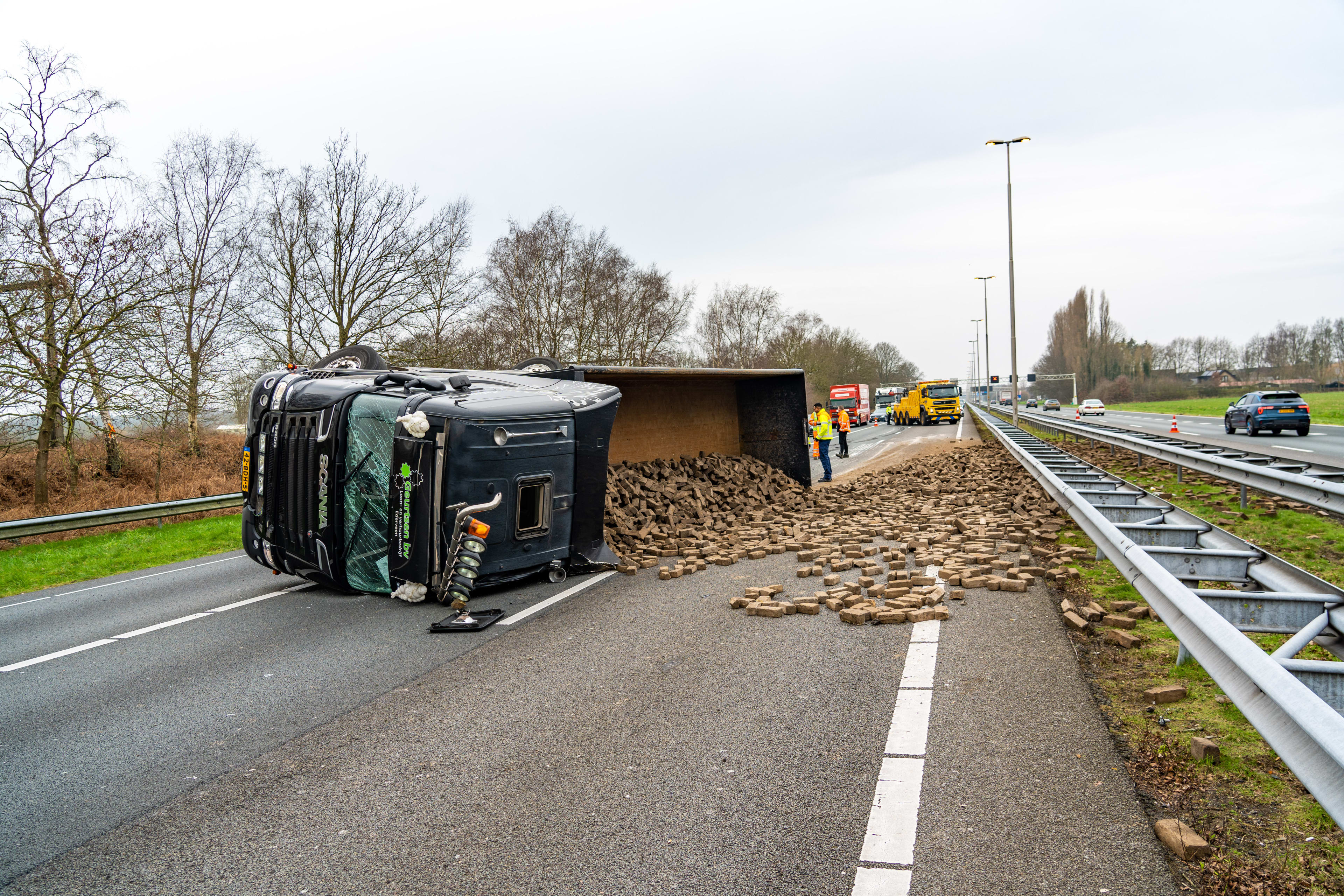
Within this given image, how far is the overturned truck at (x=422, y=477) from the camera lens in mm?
6512

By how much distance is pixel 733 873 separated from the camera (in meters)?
2.65

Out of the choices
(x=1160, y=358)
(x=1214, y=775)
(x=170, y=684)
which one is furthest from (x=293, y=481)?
(x=1160, y=358)

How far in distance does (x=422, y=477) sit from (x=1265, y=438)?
28467 millimetres

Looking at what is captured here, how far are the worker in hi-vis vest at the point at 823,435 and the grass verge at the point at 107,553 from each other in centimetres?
1207

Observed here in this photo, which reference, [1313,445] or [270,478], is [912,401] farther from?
[270,478]

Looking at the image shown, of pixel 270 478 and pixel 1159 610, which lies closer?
pixel 1159 610

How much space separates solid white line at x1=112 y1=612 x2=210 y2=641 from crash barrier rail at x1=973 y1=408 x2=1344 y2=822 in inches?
282

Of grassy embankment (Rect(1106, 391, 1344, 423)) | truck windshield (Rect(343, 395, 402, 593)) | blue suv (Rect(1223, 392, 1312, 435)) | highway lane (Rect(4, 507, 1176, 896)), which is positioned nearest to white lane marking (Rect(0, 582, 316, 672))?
truck windshield (Rect(343, 395, 402, 593))

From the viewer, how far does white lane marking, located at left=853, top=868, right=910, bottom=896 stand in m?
2.49

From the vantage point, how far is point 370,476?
662 cm

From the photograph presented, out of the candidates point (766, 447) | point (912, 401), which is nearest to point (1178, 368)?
point (912, 401)

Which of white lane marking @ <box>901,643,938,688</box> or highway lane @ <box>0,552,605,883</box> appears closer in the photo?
highway lane @ <box>0,552,605,883</box>

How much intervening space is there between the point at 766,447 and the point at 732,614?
8.37 metres

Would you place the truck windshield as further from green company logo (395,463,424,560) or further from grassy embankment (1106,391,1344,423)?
grassy embankment (1106,391,1344,423)
